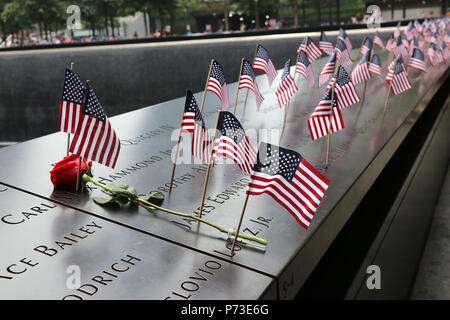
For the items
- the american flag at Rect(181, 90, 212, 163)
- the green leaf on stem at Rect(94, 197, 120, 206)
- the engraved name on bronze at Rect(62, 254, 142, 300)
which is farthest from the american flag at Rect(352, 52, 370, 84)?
the engraved name on bronze at Rect(62, 254, 142, 300)

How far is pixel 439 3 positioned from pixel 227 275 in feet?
121

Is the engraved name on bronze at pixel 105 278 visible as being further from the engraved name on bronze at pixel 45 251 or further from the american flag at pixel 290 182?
the american flag at pixel 290 182

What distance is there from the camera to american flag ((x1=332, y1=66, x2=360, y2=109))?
4.75 meters

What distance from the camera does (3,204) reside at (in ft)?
9.41

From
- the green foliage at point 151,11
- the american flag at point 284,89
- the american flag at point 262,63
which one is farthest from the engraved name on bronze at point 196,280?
the green foliage at point 151,11

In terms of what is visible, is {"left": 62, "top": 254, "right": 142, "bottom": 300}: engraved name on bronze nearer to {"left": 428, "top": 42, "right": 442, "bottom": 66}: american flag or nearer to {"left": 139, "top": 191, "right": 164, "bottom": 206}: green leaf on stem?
{"left": 139, "top": 191, "right": 164, "bottom": 206}: green leaf on stem

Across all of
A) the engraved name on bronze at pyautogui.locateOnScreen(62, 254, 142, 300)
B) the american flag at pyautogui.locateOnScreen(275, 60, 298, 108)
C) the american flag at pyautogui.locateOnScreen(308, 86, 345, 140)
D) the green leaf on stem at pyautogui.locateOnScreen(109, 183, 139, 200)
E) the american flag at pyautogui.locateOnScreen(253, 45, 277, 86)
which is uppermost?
the american flag at pyautogui.locateOnScreen(253, 45, 277, 86)

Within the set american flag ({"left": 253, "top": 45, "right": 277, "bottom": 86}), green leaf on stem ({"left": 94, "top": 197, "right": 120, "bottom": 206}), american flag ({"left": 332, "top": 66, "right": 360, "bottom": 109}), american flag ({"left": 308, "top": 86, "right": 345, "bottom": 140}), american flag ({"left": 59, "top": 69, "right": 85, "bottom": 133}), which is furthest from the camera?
american flag ({"left": 253, "top": 45, "right": 277, "bottom": 86})

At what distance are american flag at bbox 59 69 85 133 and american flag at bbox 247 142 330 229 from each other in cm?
128

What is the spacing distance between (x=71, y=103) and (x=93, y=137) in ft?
1.15

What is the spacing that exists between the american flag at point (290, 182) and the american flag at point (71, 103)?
1.28 meters

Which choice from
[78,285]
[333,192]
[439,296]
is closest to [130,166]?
[333,192]

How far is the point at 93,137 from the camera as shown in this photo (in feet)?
9.89
